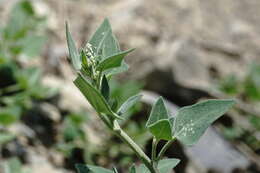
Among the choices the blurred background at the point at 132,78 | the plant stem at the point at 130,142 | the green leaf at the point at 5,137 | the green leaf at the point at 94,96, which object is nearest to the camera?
the green leaf at the point at 94,96

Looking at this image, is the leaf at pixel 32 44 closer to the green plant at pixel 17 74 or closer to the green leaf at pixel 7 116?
the green plant at pixel 17 74

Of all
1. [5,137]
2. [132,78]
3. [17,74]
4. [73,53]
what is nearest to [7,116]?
[5,137]

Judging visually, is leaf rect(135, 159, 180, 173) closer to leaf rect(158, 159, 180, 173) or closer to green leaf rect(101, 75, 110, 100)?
leaf rect(158, 159, 180, 173)

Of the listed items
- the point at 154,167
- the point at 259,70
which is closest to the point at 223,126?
the point at 259,70

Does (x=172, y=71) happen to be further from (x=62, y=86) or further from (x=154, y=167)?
(x=154, y=167)

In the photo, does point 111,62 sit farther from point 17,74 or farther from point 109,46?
point 17,74

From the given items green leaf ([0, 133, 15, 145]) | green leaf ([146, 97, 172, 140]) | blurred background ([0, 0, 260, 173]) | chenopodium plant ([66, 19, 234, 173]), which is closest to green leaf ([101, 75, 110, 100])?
chenopodium plant ([66, 19, 234, 173])

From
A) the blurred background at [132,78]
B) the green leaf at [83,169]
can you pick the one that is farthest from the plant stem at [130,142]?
the blurred background at [132,78]
